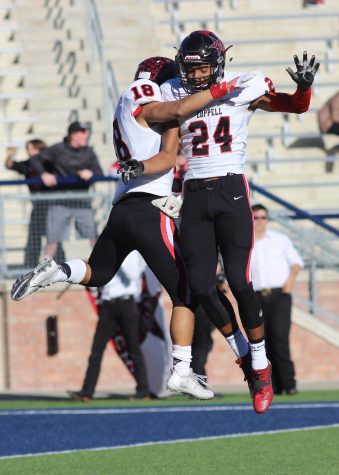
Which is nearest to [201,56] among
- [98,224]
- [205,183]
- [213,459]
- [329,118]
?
[205,183]

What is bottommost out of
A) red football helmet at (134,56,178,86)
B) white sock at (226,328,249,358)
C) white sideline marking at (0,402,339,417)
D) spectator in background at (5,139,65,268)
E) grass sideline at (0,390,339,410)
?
grass sideline at (0,390,339,410)

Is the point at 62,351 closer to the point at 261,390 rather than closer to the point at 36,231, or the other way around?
the point at 36,231

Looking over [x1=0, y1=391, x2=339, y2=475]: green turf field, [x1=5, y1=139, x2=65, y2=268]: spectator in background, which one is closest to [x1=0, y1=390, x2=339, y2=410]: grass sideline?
[x1=5, y1=139, x2=65, y2=268]: spectator in background

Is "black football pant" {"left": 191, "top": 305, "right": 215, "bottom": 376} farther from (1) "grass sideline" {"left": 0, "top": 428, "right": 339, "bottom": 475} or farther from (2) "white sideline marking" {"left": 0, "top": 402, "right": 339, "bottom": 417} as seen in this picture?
(1) "grass sideline" {"left": 0, "top": 428, "right": 339, "bottom": 475}

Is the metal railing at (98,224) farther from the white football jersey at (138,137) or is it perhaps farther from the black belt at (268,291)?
the white football jersey at (138,137)

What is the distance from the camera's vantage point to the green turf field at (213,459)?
9734 mm

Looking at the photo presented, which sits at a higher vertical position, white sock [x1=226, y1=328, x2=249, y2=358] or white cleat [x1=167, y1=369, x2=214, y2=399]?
white sock [x1=226, y1=328, x2=249, y2=358]

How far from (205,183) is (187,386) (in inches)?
→ 44.9

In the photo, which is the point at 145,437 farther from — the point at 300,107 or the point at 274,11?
the point at 274,11

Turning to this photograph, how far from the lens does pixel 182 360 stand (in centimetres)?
834

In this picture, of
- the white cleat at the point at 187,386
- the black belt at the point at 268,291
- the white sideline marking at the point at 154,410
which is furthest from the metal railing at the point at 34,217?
the white cleat at the point at 187,386

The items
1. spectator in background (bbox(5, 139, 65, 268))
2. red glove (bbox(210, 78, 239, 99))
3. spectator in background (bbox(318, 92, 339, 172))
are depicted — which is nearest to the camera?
red glove (bbox(210, 78, 239, 99))

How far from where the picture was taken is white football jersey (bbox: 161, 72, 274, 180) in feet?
Answer: 26.7

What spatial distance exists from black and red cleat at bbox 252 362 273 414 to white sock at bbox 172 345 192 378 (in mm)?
391
